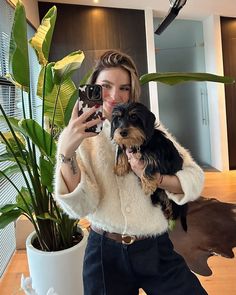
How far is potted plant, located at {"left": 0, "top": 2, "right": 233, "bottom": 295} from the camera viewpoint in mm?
1410

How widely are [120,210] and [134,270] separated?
0.66 ft

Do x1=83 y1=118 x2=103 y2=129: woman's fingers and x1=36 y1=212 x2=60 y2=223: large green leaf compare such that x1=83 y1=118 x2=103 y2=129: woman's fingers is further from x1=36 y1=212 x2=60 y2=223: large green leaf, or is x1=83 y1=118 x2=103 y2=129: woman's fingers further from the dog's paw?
x1=36 y1=212 x2=60 y2=223: large green leaf

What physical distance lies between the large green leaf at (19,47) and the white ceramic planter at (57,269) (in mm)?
976

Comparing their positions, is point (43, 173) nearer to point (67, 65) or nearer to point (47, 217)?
point (47, 217)

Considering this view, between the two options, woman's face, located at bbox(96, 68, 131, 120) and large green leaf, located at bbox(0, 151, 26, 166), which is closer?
woman's face, located at bbox(96, 68, 131, 120)

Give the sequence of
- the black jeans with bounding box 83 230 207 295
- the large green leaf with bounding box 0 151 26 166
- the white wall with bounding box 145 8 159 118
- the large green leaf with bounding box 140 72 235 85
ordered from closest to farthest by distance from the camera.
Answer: the black jeans with bounding box 83 230 207 295
the large green leaf with bounding box 140 72 235 85
the large green leaf with bounding box 0 151 26 166
the white wall with bounding box 145 8 159 118

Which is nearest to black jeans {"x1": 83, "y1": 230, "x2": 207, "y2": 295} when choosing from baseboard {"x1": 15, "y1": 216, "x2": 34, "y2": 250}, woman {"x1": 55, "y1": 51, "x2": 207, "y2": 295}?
woman {"x1": 55, "y1": 51, "x2": 207, "y2": 295}

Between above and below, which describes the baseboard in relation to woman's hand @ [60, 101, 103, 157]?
below

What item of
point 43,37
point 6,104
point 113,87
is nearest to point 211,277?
point 113,87

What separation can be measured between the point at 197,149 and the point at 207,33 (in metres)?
2.08

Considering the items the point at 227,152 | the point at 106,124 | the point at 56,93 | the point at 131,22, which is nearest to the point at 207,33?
the point at 131,22

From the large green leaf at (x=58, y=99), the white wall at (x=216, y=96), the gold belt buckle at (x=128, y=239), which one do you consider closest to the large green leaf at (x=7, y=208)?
the large green leaf at (x=58, y=99)

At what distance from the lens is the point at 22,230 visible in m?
2.68

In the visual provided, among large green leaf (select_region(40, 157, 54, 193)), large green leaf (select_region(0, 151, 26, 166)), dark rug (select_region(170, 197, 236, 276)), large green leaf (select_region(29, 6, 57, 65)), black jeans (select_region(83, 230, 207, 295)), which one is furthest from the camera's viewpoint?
dark rug (select_region(170, 197, 236, 276))
